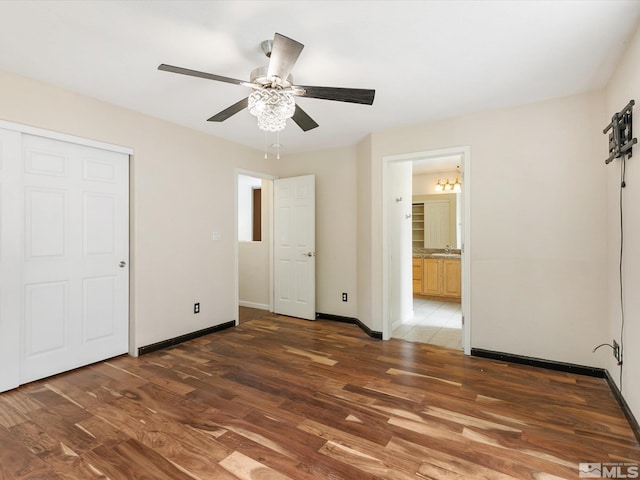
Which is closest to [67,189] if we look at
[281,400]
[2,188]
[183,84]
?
[2,188]

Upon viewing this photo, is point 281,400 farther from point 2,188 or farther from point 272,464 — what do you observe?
point 2,188

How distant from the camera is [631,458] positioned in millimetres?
1753

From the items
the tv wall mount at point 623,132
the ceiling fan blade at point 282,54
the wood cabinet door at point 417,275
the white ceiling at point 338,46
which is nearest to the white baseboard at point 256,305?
the wood cabinet door at point 417,275

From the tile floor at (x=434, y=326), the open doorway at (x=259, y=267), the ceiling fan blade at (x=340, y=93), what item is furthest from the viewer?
the open doorway at (x=259, y=267)

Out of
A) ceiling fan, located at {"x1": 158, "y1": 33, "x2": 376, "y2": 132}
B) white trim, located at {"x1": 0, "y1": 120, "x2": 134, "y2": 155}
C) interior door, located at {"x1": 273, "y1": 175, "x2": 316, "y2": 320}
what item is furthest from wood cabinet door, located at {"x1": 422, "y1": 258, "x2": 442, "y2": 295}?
white trim, located at {"x1": 0, "y1": 120, "x2": 134, "y2": 155}

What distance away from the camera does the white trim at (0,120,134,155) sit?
2.48 metres

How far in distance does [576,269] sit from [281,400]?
9.20 ft

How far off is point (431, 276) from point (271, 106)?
5.10 metres

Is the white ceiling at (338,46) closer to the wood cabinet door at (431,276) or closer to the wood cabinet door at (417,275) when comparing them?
the wood cabinet door at (431,276)

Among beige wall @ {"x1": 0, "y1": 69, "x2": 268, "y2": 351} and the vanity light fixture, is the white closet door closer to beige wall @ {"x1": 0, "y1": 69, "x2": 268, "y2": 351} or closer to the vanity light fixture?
beige wall @ {"x1": 0, "y1": 69, "x2": 268, "y2": 351}

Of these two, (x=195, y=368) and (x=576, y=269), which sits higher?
(x=576, y=269)

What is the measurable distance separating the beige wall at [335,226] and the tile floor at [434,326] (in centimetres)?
82

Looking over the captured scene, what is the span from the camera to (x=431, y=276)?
6.20 m

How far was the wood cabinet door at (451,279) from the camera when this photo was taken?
5.93 metres
